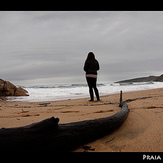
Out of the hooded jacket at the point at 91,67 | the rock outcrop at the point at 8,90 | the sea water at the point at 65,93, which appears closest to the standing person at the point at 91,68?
the hooded jacket at the point at 91,67

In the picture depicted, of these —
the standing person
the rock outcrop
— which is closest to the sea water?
the rock outcrop

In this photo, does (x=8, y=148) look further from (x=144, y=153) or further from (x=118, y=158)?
(x=144, y=153)

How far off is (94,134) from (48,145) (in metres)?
0.55

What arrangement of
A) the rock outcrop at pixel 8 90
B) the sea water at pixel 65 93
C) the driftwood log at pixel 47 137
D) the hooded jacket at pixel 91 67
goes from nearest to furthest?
the driftwood log at pixel 47 137, the hooded jacket at pixel 91 67, the sea water at pixel 65 93, the rock outcrop at pixel 8 90

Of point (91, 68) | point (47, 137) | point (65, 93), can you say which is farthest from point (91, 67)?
point (65, 93)

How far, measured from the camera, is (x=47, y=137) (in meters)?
1.21

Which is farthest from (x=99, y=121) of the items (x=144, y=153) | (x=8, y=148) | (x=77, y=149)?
(x=8, y=148)

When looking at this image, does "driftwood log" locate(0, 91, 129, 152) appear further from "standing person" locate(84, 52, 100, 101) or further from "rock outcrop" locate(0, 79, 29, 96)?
"rock outcrop" locate(0, 79, 29, 96)

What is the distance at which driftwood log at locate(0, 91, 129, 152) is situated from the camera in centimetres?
113

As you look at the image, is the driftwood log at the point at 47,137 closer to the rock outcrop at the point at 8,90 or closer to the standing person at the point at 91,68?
the standing person at the point at 91,68

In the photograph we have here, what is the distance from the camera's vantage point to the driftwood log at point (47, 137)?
1126 millimetres

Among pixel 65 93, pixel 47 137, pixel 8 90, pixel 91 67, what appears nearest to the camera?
pixel 47 137

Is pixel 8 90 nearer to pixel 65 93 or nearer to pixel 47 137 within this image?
pixel 65 93

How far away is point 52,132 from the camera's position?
127 cm
